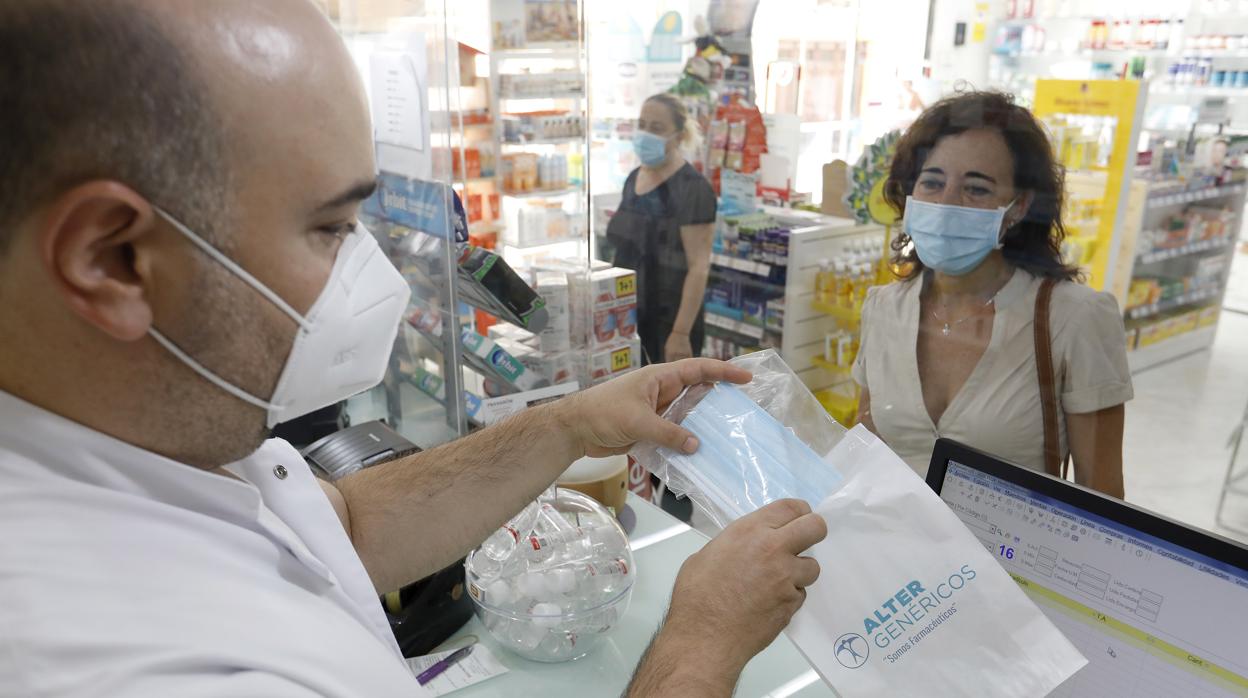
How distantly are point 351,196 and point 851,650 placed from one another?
752mm

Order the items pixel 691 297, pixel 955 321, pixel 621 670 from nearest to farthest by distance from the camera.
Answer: pixel 621 670, pixel 955 321, pixel 691 297

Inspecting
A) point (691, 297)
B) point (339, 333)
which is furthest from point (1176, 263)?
point (339, 333)

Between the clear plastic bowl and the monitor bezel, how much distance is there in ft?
1.81

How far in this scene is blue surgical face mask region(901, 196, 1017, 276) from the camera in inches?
71.6

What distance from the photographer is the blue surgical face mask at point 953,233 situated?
182 centimetres

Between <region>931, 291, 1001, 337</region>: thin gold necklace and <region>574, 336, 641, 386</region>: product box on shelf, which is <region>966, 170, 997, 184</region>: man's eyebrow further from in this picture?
→ <region>574, 336, 641, 386</region>: product box on shelf

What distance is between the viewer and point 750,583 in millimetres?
937

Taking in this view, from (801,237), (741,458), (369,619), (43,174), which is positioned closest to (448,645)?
(369,619)

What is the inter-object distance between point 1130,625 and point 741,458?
19.3 inches

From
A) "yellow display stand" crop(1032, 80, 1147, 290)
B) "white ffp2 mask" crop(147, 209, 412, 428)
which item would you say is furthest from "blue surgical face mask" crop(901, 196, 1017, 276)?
"white ffp2 mask" crop(147, 209, 412, 428)

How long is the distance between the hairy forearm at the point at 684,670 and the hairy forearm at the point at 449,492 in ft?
1.53

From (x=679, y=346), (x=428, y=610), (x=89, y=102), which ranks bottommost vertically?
(x=679, y=346)

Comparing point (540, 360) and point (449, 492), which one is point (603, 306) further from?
point (449, 492)

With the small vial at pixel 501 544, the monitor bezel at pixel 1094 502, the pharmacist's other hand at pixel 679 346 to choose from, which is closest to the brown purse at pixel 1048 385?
the monitor bezel at pixel 1094 502
